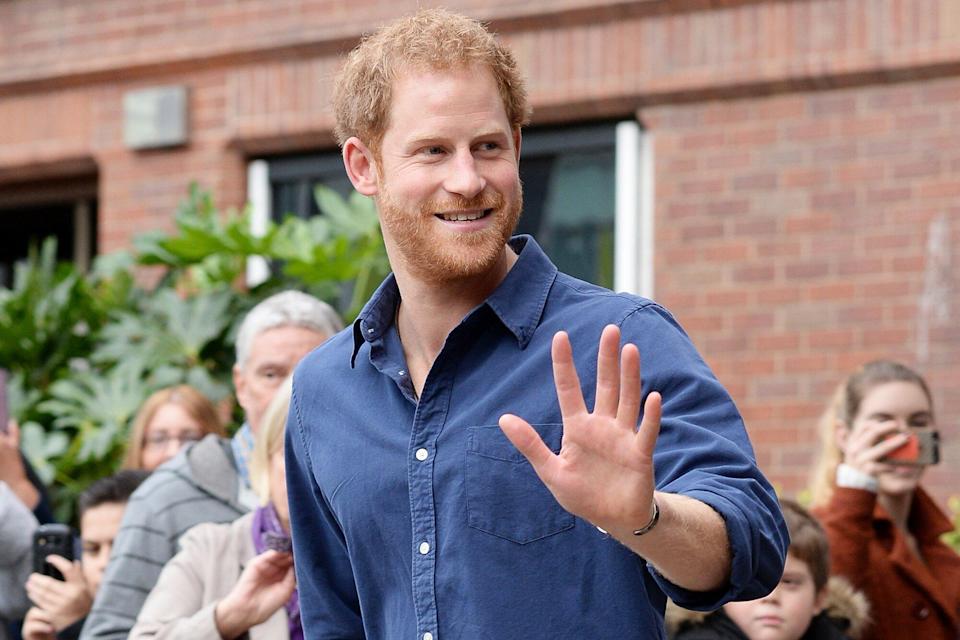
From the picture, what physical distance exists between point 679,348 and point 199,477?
8.56ft

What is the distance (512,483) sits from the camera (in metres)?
2.47

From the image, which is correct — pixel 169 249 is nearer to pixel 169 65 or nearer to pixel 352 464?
pixel 169 65

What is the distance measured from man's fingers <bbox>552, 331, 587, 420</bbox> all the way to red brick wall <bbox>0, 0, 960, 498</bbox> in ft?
16.9

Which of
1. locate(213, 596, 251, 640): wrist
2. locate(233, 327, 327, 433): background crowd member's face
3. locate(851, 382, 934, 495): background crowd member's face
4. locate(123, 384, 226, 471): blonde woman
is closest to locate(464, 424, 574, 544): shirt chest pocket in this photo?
locate(213, 596, 251, 640): wrist

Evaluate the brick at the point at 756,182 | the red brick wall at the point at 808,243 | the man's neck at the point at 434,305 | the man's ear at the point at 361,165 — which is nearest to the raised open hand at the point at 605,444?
the man's neck at the point at 434,305

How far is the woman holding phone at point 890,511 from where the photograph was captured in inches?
190

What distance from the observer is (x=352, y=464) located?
2.67 m

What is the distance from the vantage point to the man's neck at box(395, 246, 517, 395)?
2684 millimetres

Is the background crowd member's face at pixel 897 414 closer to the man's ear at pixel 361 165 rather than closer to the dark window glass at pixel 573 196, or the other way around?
the man's ear at pixel 361 165

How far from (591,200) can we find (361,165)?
5.25 metres

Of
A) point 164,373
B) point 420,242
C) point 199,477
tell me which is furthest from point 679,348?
point 164,373

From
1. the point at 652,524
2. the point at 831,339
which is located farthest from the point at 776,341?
the point at 652,524

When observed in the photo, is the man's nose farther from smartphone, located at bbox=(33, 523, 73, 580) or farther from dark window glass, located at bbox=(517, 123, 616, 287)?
dark window glass, located at bbox=(517, 123, 616, 287)

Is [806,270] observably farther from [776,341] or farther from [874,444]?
[874,444]
